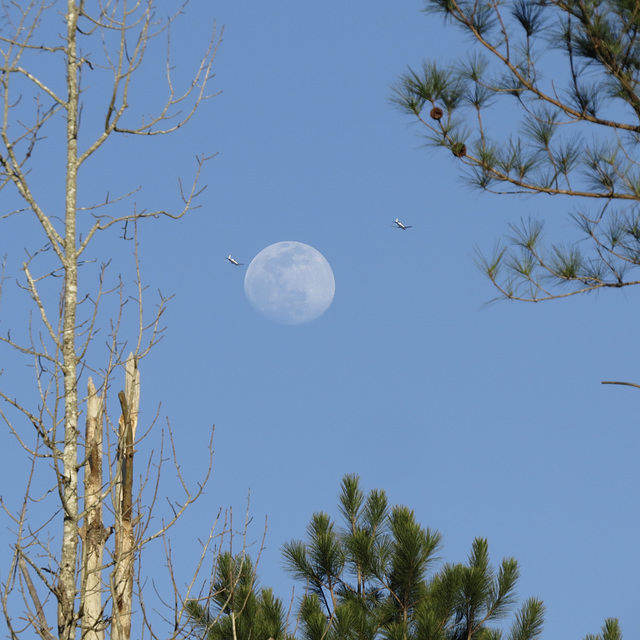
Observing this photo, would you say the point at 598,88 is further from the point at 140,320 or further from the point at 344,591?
the point at 344,591

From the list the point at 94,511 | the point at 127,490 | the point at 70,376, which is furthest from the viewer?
the point at 94,511

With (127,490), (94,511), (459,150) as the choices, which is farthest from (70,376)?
(459,150)

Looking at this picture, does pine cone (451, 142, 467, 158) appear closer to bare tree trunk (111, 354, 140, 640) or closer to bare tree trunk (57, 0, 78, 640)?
bare tree trunk (111, 354, 140, 640)

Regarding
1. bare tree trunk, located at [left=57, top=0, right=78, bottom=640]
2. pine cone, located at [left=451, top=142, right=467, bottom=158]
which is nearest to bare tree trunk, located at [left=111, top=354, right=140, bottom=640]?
bare tree trunk, located at [left=57, top=0, right=78, bottom=640]

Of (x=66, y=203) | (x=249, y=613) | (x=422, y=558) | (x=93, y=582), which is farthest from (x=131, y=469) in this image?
(x=422, y=558)

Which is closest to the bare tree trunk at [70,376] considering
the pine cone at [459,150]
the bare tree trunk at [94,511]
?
the bare tree trunk at [94,511]

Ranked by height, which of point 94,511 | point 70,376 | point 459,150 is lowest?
point 70,376

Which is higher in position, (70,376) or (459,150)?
(459,150)

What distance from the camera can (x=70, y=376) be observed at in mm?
4391

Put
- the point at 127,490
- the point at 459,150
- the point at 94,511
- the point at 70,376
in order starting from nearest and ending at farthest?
the point at 70,376
the point at 127,490
the point at 94,511
the point at 459,150

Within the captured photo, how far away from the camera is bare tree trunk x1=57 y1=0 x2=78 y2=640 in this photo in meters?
4.20

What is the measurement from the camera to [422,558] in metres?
11.5

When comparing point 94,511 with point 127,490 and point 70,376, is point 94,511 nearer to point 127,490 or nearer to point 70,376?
point 127,490

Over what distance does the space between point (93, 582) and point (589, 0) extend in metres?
5.73
